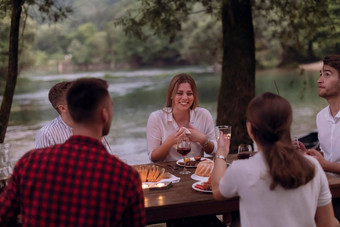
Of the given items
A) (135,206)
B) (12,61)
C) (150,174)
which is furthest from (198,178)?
(12,61)

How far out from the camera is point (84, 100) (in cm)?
157

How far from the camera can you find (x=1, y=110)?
13.7 ft

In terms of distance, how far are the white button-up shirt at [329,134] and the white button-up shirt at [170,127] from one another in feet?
2.71

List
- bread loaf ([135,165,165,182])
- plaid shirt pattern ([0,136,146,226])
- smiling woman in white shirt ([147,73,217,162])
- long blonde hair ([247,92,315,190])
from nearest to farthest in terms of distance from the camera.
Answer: plaid shirt pattern ([0,136,146,226])
long blonde hair ([247,92,315,190])
bread loaf ([135,165,165,182])
smiling woman in white shirt ([147,73,217,162])

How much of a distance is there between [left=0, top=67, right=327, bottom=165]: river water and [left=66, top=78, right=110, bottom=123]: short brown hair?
10469mm

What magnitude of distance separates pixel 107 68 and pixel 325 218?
20663mm

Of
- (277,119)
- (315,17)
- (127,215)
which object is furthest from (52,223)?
(315,17)

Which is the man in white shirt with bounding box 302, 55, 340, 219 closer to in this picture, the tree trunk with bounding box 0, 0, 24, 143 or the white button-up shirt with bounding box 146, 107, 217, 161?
the white button-up shirt with bounding box 146, 107, 217, 161

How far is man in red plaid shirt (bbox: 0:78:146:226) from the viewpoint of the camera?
1.50m

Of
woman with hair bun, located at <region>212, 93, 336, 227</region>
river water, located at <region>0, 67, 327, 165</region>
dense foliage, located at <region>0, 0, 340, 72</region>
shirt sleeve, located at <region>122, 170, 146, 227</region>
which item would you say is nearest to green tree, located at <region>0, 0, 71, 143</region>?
dense foliage, located at <region>0, 0, 340, 72</region>

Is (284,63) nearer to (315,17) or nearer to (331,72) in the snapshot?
(315,17)

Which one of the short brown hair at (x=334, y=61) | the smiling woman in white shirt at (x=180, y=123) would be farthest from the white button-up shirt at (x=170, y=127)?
the short brown hair at (x=334, y=61)

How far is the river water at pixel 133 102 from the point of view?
14.6 m

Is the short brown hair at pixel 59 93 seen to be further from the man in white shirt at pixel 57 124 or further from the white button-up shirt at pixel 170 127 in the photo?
the white button-up shirt at pixel 170 127
